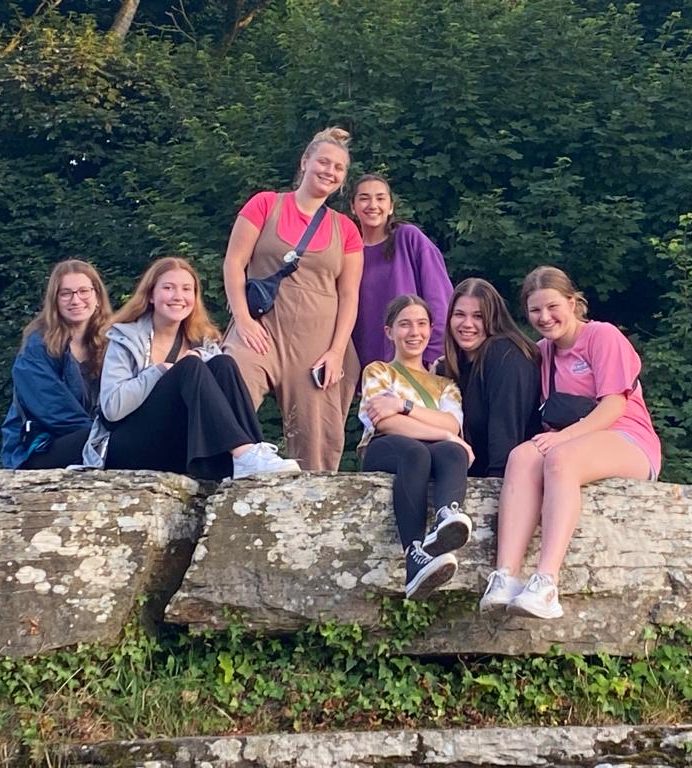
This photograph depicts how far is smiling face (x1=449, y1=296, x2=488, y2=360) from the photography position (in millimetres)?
5730

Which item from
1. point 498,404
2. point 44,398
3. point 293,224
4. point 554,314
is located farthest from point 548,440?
point 44,398

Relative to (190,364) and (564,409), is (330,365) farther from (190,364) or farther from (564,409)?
(564,409)

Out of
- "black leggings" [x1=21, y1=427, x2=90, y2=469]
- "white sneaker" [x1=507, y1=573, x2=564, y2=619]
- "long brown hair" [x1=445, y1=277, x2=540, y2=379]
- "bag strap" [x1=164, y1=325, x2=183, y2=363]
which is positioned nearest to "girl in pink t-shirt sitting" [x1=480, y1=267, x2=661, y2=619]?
"white sneaker" [x1=507, y1=573, x2=564, y2=619]

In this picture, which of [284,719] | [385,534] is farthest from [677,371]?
[284,719]

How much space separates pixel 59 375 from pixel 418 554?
2.17m

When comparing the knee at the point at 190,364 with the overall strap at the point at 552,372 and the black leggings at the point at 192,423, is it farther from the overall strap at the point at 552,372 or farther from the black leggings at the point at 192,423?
the overall strap at the point at 552,372

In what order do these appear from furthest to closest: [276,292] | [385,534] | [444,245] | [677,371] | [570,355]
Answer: [444,245] → [677,371] → [276,292] → [570,355] → [385,534]

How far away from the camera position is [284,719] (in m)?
4.88

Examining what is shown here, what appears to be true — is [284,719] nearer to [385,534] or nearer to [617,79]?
[385,534]

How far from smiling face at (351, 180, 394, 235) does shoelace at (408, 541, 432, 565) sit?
2168 millimetres

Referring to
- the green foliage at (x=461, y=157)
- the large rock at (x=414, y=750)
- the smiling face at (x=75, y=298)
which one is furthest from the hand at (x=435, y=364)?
the green foliage at (x=461, y=157)

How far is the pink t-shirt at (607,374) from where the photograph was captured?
5375 millimetres

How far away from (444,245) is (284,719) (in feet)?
19.6

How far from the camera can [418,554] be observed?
189 inches
